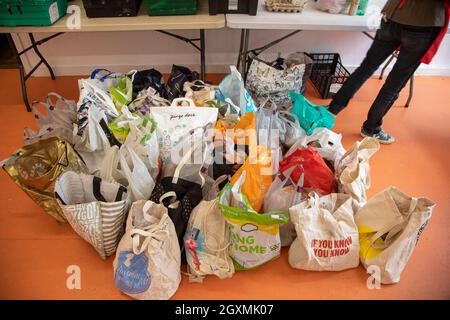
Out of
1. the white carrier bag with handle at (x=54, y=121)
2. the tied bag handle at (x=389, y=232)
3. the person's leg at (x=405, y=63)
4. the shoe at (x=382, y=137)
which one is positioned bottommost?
the shoe at (x=382, y=137)

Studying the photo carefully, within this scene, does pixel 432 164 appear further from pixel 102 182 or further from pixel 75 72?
pixel 75 72

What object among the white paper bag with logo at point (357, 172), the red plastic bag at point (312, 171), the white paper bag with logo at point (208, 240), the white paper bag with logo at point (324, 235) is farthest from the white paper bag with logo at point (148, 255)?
the white paper bag with logo at point (357, 172)

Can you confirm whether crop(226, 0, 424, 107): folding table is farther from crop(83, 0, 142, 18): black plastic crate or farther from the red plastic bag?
the red plastic bag

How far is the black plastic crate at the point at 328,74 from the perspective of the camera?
266 cm

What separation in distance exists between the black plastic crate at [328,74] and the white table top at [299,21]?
0.52 meters

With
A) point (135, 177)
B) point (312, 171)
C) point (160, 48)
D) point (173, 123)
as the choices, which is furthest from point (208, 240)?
point (160, 48)

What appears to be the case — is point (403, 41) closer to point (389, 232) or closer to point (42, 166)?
point (389, 232)

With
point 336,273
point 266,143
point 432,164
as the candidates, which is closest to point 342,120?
point 432,164

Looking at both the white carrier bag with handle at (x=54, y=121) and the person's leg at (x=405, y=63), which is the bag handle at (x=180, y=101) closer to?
the white carrier bag with handle at (x=54, y=121)

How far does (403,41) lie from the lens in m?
1.80

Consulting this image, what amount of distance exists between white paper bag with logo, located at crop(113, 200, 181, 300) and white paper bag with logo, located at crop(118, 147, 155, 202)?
0.47 ft

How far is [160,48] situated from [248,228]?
2.26 m

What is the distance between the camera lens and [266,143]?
170 cm
